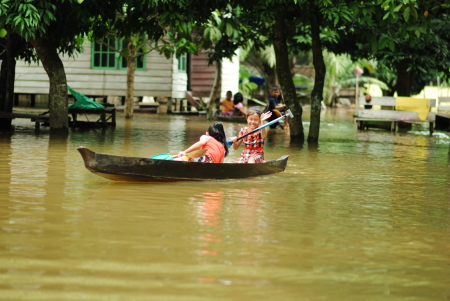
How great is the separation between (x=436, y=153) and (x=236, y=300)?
12.7 metres

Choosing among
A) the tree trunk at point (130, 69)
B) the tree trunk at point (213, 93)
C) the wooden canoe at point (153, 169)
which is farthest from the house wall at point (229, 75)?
the wooden canoe at point (153, 169)

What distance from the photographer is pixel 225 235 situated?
6695 millimetres

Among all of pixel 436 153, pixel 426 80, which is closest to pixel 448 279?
pixel 436 153

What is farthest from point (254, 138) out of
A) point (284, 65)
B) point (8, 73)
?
point (8, 73)

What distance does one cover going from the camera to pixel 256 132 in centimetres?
1158

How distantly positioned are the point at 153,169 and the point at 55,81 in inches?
387

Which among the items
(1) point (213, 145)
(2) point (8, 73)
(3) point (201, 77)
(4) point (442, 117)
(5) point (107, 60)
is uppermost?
(5) point (107, 60)

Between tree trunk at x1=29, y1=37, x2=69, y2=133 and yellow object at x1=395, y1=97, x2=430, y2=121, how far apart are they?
1107cm

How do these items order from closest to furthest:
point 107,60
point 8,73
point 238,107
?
point 8,73 < point 238,107 < point 107,60

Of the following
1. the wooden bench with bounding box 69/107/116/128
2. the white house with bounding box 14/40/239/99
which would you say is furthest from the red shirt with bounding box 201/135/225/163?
the white house with bounding box 14/40/239/99

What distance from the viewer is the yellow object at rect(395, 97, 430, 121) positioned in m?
24.2

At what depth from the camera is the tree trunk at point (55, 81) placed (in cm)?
1833

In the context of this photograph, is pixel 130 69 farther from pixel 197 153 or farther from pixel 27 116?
pixel 197 153

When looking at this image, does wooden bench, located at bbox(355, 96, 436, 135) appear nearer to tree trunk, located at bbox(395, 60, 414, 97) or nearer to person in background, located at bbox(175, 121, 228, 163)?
tree trunk, located at bbox(395, 60, 414, 97)
